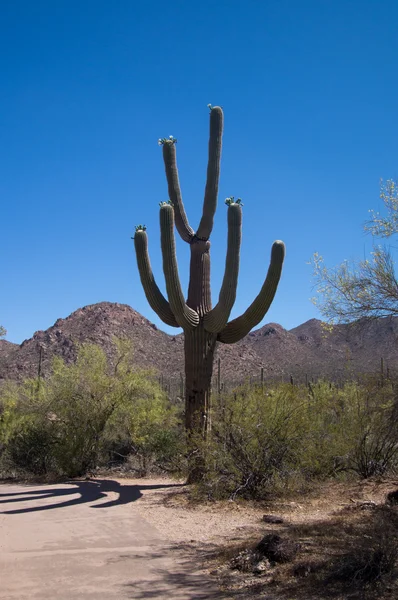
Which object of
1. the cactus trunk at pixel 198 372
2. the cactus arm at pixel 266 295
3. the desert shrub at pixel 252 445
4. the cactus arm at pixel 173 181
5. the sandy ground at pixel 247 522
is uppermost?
the cactus arm at pixel 173 181

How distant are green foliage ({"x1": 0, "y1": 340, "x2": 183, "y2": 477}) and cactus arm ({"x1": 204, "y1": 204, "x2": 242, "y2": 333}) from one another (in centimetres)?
448

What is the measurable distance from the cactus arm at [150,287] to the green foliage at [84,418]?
3465 mm

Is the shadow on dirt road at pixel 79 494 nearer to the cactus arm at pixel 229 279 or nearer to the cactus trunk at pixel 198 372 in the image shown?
the cactus trunk at pixel 198 372

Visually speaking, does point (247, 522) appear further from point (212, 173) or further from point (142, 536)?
point (212, 173)

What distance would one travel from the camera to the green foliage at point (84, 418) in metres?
16.5

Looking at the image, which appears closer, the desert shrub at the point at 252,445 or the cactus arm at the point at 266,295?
the desert shrub at the point at 252,445

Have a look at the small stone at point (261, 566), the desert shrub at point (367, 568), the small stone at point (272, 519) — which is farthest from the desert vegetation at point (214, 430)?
the small stone at point (261, 566)

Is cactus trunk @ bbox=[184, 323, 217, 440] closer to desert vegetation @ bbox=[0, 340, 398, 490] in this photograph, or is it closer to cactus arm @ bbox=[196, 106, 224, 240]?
desert vegetation @ bbox=[0, 340, 398, 490]

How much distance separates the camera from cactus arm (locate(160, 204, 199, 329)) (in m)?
13.3

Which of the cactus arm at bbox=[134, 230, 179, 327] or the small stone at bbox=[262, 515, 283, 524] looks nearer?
the small stone at bbox=[262, 515, 283, 524]

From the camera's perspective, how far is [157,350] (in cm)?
5253

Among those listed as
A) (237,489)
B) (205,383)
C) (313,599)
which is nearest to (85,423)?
(205,383)

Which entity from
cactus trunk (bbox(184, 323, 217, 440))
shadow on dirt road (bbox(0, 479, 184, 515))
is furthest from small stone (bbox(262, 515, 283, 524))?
cactus trunk (bbox(184, 323, 217, 440))

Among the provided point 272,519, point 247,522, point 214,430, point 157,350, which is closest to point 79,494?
point 214,430
